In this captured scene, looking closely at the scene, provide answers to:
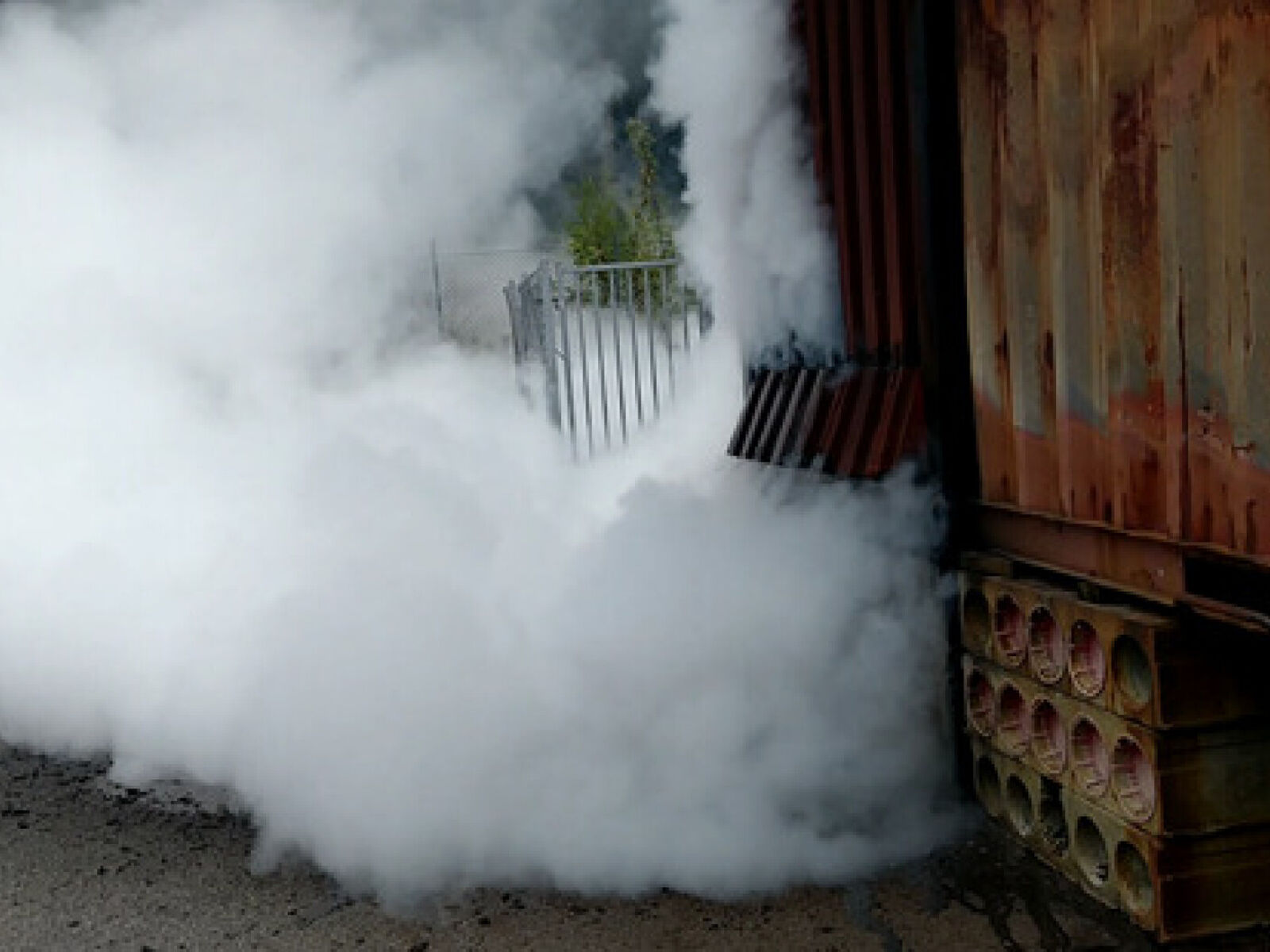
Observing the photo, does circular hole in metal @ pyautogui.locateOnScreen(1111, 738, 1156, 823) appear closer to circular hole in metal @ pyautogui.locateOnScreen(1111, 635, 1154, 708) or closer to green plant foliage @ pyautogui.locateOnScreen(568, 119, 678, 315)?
circular hole in metal @ pyautogui.locateOnScreen(1111, 635, 1154, 708)

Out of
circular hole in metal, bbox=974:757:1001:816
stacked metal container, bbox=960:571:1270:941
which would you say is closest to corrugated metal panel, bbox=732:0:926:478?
stacked metal container, bbox=960:571:1270:941

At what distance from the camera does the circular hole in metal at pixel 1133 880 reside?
3.52 meters

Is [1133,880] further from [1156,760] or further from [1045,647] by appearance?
[1045,647]

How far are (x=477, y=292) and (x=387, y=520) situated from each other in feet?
17.9

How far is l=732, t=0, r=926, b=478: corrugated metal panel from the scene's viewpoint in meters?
4.45

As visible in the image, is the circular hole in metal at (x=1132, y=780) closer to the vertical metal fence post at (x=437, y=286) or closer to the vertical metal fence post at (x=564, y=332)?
the vertical metal fence post at (x=564, y=332)

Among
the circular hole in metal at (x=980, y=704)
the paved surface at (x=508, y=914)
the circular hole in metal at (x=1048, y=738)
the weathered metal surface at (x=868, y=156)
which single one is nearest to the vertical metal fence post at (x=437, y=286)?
the weathered metal surface at (x=868, y=156)

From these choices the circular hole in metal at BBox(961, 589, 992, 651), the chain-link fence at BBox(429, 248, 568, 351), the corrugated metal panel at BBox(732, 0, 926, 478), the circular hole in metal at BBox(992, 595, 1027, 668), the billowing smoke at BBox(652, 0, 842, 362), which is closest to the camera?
the circular hole in metal at BBox(992, 595, 1027, 668)

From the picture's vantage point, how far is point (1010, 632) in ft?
13.8

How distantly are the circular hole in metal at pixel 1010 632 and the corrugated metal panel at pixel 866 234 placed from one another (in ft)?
1.94

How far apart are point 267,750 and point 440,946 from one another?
1.14 metres

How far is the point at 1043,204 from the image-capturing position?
380 cm

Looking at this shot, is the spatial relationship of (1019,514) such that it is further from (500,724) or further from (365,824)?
(365,824)

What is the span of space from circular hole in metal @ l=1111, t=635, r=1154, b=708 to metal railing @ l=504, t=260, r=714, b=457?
15.1ft
